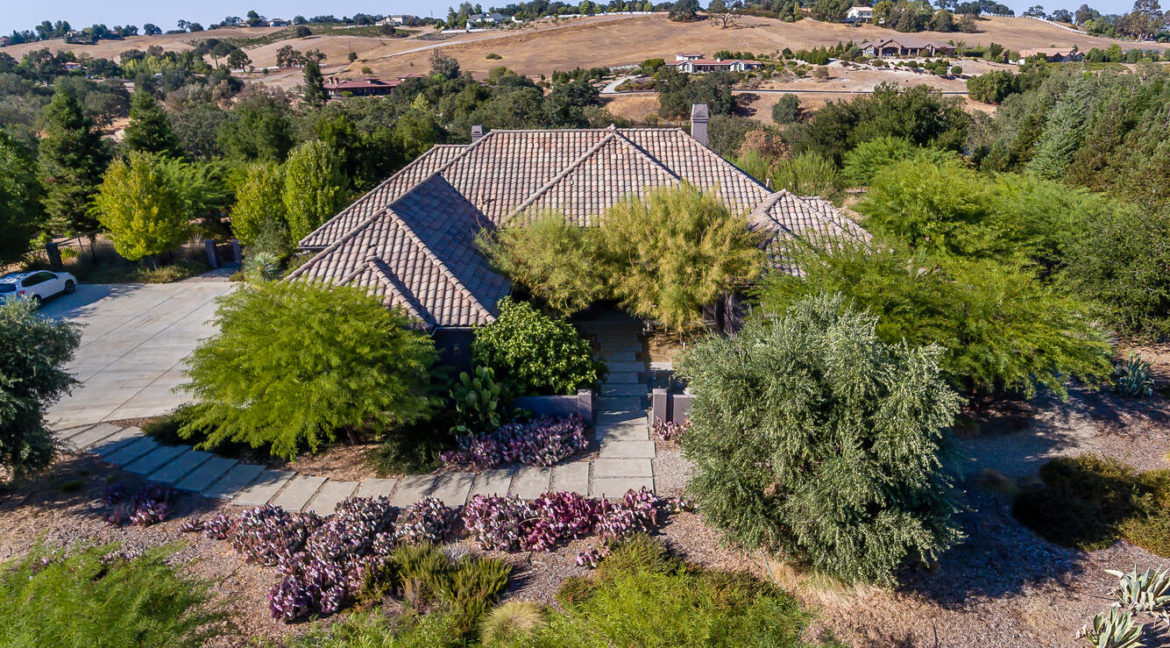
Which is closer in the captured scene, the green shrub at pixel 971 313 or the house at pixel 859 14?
the green shrub at pixel 971 313

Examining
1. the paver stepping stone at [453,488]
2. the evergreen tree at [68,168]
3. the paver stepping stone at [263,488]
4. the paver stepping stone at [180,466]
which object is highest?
the evergreen tree at [68,168]

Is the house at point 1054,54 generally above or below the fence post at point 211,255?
above

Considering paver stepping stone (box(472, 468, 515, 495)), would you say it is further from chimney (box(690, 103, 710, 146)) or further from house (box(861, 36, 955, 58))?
house (box(861, 36, 955, 58))

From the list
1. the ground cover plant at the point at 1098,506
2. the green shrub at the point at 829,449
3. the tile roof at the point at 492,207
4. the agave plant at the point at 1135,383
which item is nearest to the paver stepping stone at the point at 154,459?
the tile roof at the point at 492,207

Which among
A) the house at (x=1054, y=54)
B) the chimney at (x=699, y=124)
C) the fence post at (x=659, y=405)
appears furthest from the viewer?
the house at (x=1054, y=54)

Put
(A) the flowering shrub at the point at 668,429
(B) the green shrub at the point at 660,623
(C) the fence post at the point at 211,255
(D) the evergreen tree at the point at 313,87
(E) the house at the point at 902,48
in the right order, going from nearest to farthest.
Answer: (B) the green shrub at the point at 660,623 → (A) the flowering shrub at the point at 668,429 → (C) the fence post at the point at 211,255 → (D) the evergreen tree at the point at 313,87 → (E) the house at the point at 902,48

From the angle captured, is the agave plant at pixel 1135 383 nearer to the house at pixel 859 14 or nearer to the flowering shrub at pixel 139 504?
the flowering shrub at pixel 139 504

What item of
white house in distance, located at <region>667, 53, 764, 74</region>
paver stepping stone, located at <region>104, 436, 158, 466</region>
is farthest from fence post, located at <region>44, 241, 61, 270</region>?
white house in distance, located at <region>667, 53, 764, 74</region>
